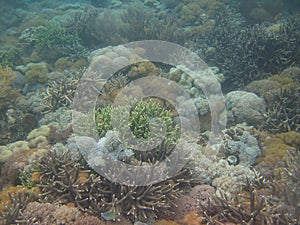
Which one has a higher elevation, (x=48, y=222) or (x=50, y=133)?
(x=48, y=222)

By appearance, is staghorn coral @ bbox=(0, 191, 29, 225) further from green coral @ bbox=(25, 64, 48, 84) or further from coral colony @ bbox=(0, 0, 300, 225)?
green coral @ bbox=(25, 64, 48, 84)

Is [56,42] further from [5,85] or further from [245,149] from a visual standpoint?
[245,149]

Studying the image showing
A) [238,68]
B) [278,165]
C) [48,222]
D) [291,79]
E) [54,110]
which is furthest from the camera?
[238,68]

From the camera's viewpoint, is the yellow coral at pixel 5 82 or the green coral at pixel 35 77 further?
the green coral at pixel 35 77

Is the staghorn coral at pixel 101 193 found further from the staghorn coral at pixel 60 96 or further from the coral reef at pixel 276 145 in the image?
the staghorn coral at pixel 60 96

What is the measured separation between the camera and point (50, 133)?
20.5 feet

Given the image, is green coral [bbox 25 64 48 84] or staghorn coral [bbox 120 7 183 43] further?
staghorn coral [bbox 120 7 183 43]

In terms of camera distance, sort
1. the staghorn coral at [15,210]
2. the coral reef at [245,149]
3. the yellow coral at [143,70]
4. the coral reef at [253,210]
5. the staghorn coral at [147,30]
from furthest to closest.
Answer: the staghorn coral at [147,30], the yellow coral at [143,70], the coral reef at [245,149], the staghorn coral at [15,210], the coral reef at [253,210]

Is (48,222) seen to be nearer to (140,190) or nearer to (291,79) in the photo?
(140,190)

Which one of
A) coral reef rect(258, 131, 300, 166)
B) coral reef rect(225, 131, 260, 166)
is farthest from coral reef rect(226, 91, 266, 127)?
coral reef rect(225, 131, 260, 166)

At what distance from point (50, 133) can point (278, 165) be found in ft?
15.9

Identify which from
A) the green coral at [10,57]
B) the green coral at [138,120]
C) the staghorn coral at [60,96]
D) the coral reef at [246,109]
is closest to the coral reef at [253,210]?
the green coral at [138,120]

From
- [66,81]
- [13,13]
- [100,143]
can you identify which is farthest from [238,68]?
[13,13]

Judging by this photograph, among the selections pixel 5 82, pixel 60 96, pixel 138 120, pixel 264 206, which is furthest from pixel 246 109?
pixel 5 82
